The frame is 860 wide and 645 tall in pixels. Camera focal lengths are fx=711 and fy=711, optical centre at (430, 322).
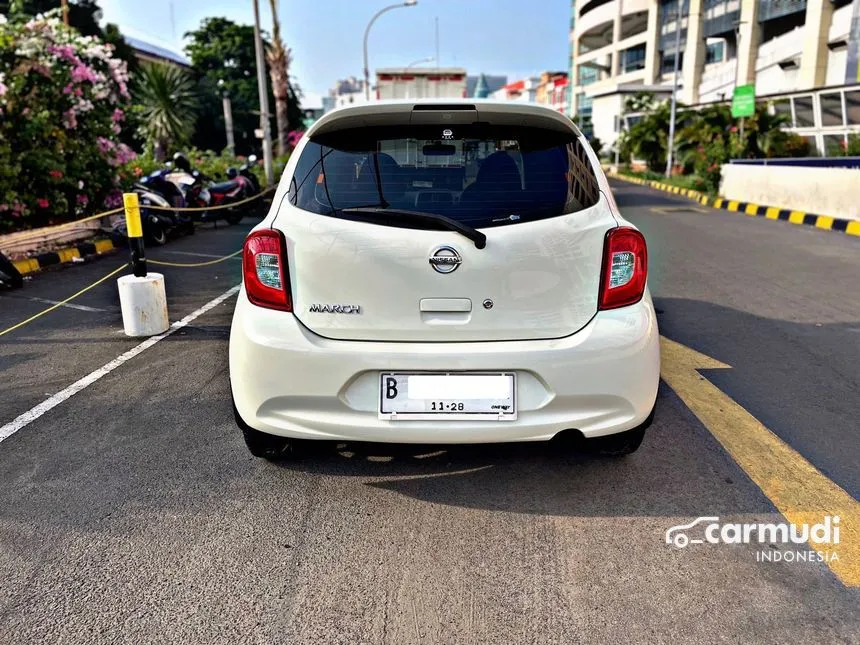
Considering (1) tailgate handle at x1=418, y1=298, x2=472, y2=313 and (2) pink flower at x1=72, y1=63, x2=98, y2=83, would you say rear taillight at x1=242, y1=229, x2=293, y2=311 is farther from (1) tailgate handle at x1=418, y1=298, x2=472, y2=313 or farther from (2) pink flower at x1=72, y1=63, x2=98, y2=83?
(2) pink flower at x1=72, y1=63, x2=98, y2=83

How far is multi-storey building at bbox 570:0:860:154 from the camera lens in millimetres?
27344

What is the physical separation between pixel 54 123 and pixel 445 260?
10.1 m

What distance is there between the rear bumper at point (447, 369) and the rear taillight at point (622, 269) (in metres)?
0.06

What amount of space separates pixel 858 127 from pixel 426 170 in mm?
27140

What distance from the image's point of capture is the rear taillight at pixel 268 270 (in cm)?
282

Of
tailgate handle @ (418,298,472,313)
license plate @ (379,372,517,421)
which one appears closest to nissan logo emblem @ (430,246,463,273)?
tailgate handle @ (418,298,472,313)

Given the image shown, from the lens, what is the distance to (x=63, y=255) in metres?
9.85

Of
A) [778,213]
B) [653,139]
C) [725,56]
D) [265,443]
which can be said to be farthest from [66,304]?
[725,56]

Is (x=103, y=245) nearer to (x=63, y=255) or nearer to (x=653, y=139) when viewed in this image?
(x=63, y=255)

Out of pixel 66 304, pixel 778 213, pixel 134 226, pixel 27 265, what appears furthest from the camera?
pixel 778 213

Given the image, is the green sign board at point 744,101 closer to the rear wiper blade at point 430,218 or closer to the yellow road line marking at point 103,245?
the yellow road line marking at point 103,245

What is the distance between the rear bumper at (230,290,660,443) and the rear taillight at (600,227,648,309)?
2.2 inches

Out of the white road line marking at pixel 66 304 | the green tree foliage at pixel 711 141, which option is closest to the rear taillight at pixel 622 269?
the white road line marking at pixel 66 304

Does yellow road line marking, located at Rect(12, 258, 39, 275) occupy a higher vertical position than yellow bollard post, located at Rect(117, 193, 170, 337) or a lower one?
lower
